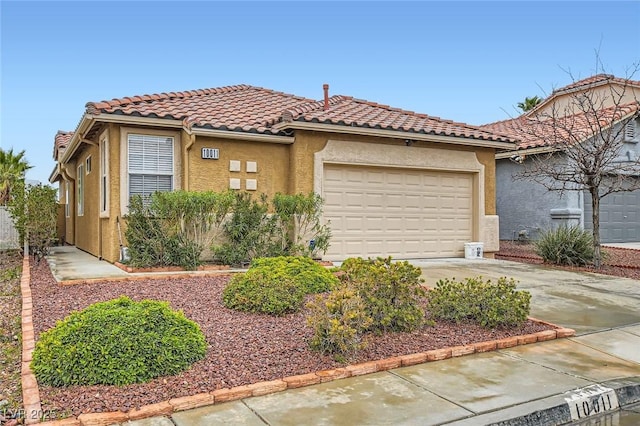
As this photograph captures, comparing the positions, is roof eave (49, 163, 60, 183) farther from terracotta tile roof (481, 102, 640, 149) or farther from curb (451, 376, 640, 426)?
curb (451, 376, 640, 426)

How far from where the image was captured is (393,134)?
12.5 meters

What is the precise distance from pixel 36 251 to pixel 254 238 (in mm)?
5878

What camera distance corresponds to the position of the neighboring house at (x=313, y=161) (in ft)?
35.7

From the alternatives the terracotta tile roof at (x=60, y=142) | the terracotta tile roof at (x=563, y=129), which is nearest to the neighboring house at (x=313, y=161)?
the terracotta tile roof at (x=60, y=142)

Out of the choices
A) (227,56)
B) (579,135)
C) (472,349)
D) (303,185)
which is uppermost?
(227,56)

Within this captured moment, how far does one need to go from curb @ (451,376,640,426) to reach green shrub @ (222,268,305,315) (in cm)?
325

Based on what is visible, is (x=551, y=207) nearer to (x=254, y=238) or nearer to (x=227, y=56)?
(x=254, y=238)

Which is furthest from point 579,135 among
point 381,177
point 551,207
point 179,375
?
point 179,375

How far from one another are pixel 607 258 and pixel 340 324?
36.4ft

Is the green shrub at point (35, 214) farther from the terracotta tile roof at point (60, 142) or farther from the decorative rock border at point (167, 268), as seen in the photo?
the terracotta tile roof at point (60, 142)

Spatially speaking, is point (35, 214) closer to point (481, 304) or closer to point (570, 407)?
point (481, 304)

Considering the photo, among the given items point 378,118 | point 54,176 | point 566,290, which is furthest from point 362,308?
point 54,176

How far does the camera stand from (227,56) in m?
18.6

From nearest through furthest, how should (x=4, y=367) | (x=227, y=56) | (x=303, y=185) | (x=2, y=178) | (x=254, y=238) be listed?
(x=4, y=367), (x=254, y=238), (x=303, y=185), (x=227, y=56), (x=2, y=178)
